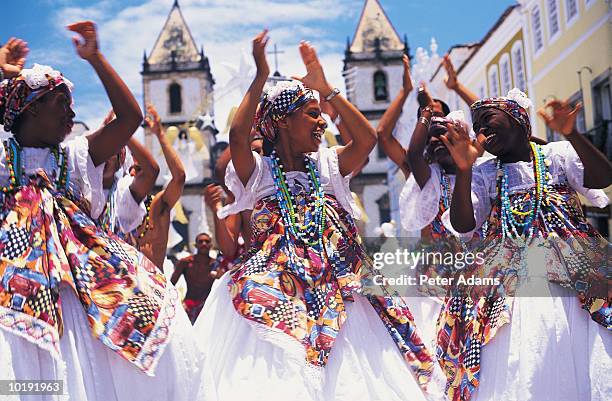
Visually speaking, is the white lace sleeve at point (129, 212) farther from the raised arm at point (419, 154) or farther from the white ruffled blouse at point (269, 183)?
the raised arm at point (419, 154)

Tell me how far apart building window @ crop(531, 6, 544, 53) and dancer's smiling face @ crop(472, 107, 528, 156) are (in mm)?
20838

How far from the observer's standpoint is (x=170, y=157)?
5.36 m

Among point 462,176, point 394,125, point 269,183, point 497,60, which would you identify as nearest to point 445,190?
point 394,125

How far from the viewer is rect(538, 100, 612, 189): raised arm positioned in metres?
4.23

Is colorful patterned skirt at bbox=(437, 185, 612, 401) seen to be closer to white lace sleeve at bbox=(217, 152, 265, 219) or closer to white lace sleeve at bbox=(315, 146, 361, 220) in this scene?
white lace sleeve at bbox=(315, 146, 361, 220)

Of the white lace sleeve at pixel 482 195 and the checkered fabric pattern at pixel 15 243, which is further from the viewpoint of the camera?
the white lace sleeve at pixel 482 195

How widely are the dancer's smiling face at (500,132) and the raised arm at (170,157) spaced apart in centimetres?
203

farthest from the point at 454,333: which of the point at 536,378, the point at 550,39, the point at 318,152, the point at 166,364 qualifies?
the point at 550,39

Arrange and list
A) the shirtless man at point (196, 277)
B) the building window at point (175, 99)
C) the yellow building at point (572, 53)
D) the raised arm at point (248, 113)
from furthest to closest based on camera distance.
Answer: the building window at point (175, 99), the yellow building at point (572, 53), the shirtless man at point (196, 277), the raised arm at point (248, 113)

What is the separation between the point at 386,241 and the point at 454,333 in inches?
28.3

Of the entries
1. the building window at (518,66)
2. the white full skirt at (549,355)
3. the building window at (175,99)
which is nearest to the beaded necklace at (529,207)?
the white full skirt at (549,355)

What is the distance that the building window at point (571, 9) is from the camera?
21203 millimetres

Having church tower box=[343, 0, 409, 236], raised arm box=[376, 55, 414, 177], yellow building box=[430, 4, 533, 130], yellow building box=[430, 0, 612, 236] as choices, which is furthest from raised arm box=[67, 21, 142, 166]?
church tower box=[343, 0, 409, 236]

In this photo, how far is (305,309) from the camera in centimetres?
402
